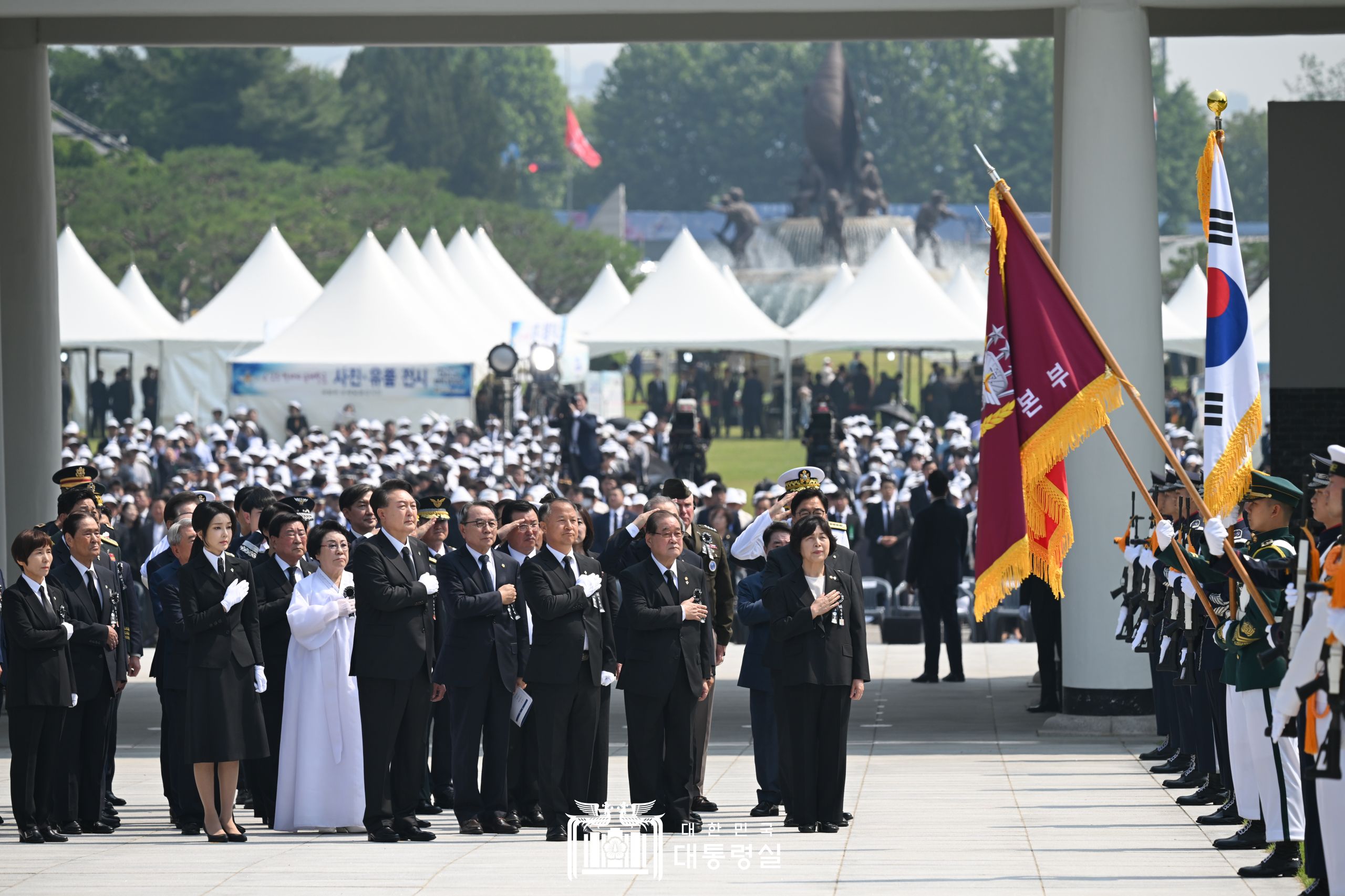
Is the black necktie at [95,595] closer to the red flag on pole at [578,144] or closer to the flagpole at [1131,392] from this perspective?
the flagpole at [1131,392]

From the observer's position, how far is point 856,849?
10.1 meters

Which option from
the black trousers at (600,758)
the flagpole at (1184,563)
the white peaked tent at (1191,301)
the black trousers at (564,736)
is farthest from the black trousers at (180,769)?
the white peaked tent at (1191,301)

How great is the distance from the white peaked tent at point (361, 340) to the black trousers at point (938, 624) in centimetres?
2340

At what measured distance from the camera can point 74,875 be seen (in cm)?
945

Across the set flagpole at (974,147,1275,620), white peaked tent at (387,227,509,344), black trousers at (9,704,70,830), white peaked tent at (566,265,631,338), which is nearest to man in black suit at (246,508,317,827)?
black trousers at (9,704,70,830)

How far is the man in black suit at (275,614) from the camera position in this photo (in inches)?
434

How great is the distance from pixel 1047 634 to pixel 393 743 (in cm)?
740

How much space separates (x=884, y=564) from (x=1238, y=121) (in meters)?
101

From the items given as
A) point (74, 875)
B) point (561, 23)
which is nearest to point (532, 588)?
point (74, 875)

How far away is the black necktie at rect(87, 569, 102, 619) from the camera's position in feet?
36.0

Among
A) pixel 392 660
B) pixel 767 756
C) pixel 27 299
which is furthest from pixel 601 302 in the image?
pixel 392 660

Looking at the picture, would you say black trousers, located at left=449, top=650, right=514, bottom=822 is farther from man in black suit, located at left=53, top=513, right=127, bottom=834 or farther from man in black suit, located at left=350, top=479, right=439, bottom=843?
man in black suit, located at left=53, top=513, right=127, bottom=834

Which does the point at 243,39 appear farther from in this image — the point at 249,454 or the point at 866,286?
the point at 866,286

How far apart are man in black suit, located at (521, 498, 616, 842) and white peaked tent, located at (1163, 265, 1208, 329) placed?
38340 millimetres
